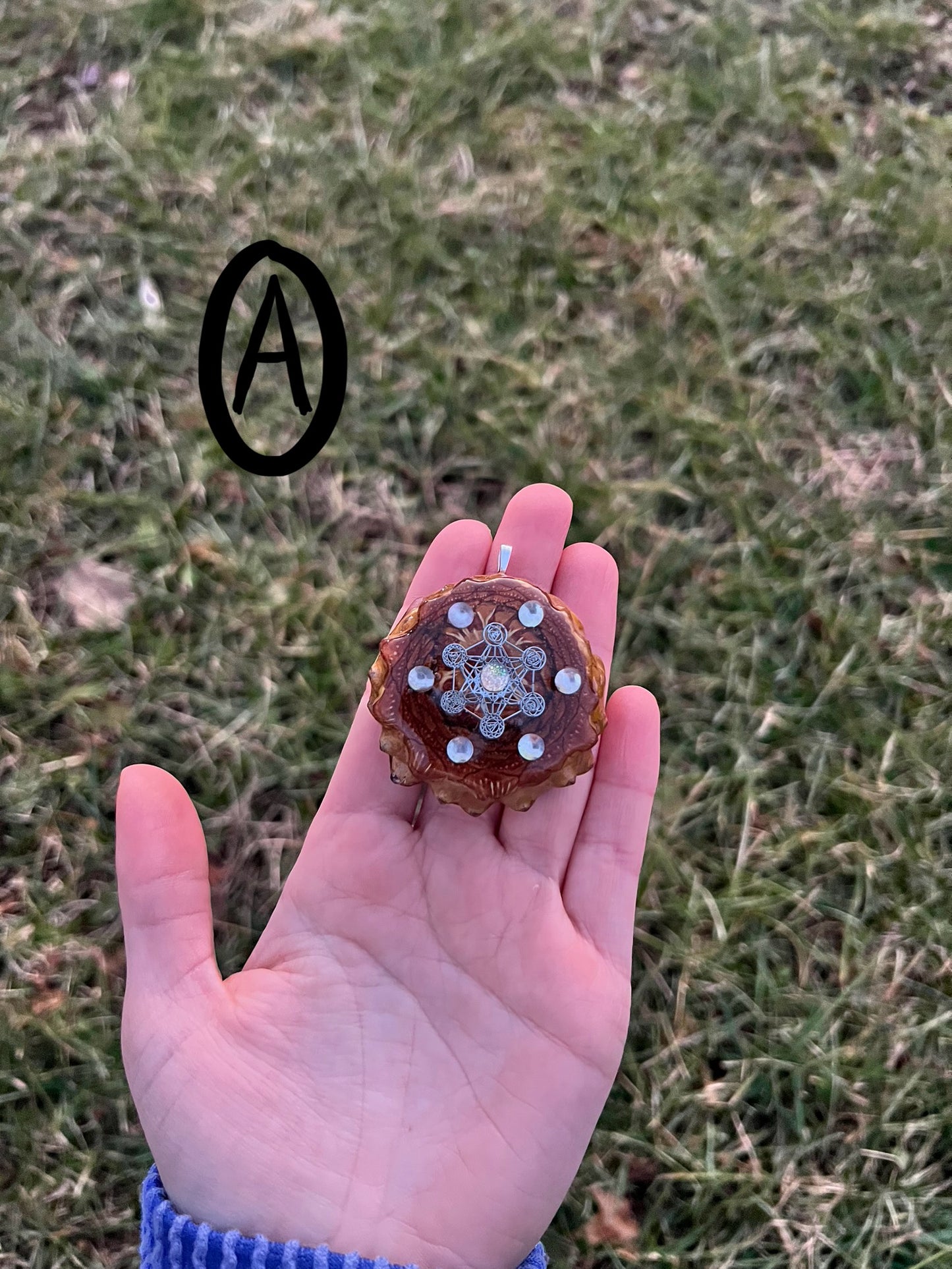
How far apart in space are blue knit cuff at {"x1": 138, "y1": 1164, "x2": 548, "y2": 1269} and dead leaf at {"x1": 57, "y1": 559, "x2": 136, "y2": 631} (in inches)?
77.1

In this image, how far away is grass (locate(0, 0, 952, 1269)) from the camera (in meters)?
3.48

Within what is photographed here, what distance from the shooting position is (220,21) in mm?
4715

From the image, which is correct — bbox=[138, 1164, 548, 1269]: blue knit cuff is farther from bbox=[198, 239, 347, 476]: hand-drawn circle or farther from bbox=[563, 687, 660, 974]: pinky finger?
bbox=[198, 239, 347, 476]: hand-drawn circle

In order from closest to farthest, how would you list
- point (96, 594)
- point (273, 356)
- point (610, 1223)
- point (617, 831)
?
point (617, 831), point (610, 1223), point (96, 594), point (273, 356)

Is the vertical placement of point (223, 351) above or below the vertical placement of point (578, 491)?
above

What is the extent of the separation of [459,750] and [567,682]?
1.11 feet

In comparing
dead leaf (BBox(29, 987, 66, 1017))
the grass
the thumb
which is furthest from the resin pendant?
dead leaf (BBox(29, 987, 66, 1017))

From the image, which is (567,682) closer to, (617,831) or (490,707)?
(490,707)

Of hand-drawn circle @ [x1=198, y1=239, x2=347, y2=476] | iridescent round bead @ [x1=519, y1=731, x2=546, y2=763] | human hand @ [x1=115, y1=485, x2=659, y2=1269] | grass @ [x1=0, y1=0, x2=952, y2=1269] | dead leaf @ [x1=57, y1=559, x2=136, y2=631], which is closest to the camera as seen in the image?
human hand @ [x1=115, y1=485, x2=659, y2=1269]

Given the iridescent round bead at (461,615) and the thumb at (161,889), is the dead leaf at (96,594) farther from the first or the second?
the iridescent round bead at (461,615)

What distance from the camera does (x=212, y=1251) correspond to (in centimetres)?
258

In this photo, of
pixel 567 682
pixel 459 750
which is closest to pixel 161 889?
pixel 459 750

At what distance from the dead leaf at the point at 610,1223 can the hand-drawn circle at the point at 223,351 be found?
268 centimetres

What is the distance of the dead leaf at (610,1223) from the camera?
335 centimetres
